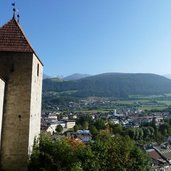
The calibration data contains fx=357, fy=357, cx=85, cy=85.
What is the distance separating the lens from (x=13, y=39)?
2405 centimetres

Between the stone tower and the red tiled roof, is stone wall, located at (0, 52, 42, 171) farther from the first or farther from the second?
the red tiled roof

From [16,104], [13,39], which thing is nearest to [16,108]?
[16,104]

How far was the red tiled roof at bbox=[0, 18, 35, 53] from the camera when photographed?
76.8 ft

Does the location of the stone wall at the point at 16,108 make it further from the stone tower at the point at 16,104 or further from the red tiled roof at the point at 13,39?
the red tiled roof at the point at 13,39

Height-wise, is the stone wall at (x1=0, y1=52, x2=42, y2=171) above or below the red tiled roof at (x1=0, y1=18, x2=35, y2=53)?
below

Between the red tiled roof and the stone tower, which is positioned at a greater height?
the red tiled roof

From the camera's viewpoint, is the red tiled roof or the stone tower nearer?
the stone tower

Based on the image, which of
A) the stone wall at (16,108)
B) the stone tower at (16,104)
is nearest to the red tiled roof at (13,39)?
the stone tower at (16,104)

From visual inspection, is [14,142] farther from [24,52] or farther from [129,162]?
[129,162]

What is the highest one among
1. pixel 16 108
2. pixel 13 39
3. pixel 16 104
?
pixel 13 39

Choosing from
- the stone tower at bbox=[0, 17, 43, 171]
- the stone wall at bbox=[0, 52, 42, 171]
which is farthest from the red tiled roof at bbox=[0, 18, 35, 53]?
the stone wall at bbox=[0, 52, 42, 171]

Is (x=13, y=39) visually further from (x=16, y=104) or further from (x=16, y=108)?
(x=16, y=108)

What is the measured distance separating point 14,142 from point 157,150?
228 ft

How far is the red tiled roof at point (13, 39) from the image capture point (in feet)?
76.8
